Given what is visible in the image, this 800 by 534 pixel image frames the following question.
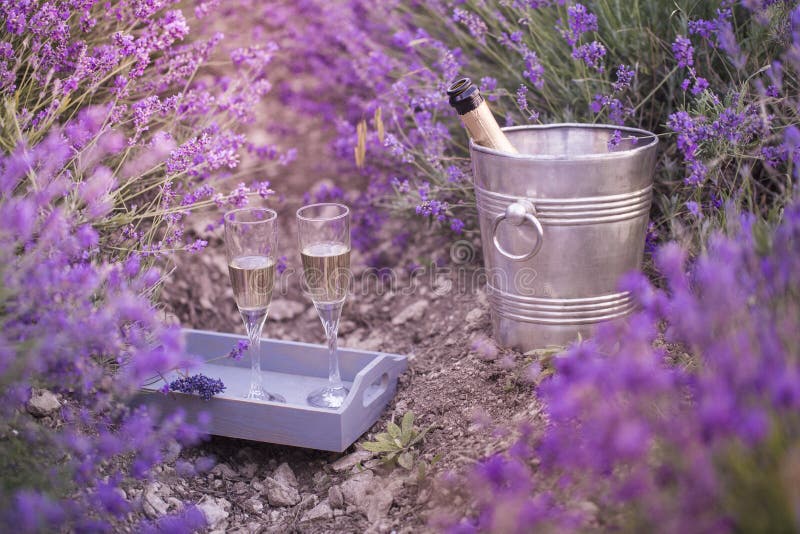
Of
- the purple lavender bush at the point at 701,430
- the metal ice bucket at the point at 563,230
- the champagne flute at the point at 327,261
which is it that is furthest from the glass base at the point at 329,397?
the purple lavender bush at the point at 701,430

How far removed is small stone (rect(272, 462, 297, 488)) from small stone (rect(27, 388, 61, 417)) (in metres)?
0.58

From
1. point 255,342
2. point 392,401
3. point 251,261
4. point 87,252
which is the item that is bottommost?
point 392,401

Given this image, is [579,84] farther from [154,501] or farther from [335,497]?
[154,501]

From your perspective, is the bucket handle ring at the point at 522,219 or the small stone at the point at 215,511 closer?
the small stone at the point at 215,511

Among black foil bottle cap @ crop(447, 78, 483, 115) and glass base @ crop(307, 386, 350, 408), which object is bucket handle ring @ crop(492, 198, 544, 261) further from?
glass base @ crop(307, 386, 350, 408)

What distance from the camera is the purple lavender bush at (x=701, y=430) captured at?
0.95 meters

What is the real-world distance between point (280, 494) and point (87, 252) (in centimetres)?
77

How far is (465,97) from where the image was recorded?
200 centimetres

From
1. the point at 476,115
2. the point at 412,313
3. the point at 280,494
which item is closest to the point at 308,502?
the point at 280,494

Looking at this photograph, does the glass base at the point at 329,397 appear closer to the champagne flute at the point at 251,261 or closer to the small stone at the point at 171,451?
the champagne flute at the point at 251,261

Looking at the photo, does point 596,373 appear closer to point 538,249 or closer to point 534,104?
point 538,249

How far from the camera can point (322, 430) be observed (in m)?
1.96

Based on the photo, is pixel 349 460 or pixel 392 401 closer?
pixel 349 460

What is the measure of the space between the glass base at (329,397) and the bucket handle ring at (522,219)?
59 cm
